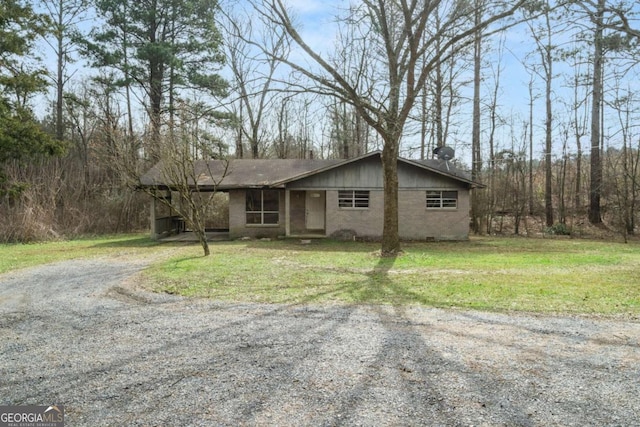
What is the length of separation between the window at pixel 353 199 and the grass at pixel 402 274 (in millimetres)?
2790

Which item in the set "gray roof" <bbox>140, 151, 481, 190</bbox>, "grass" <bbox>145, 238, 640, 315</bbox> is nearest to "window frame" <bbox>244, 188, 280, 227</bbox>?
"gray roof" <bbox>140, 151, 481, 190</bbox>

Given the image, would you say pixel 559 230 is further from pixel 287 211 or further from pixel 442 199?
pixel 287 211

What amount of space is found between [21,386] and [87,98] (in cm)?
2632

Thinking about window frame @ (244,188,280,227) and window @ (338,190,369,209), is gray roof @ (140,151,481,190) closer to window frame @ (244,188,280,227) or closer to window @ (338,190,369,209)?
window frame @ (244,188,280,227)

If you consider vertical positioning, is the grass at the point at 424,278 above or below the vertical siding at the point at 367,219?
below

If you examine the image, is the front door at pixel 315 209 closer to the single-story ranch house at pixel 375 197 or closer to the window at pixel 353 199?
the single-story ranch house at pixel 375 197

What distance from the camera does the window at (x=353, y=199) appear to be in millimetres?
16484

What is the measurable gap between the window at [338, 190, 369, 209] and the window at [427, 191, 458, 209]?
266cm

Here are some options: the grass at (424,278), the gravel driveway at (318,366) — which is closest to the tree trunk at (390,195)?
the grass at (424,278)

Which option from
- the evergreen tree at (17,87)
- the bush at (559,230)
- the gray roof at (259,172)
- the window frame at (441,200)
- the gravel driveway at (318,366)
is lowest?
the gravel driveway at (318,366)

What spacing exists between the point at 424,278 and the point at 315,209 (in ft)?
35.2

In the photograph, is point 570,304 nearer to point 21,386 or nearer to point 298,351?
point 298,351

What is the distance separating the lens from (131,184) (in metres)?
16.0

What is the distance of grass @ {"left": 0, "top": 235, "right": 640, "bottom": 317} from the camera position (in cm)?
617
